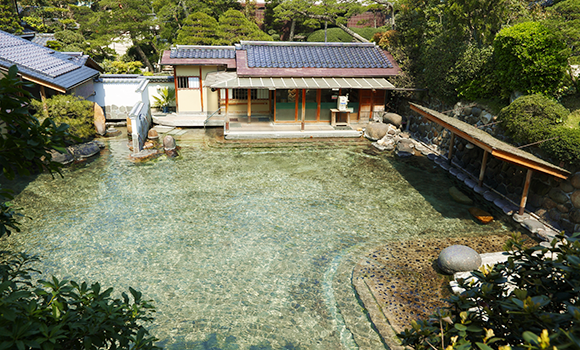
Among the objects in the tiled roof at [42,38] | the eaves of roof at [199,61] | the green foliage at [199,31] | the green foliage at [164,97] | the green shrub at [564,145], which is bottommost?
the green foliage at [164,97]

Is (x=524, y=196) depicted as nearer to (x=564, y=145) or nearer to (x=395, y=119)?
(x=564, y=145)

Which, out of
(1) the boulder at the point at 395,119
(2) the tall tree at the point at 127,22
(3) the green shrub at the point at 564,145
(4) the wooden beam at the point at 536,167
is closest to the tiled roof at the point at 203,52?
(1) the boulder at the point at 395,119

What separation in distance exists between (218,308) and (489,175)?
36.4 feet

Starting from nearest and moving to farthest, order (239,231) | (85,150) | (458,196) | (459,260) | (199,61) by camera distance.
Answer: (459,260)
(239,231)
(458,196)
(85,150)
(199,61)

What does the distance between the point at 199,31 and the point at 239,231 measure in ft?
80.4

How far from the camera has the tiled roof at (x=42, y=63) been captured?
15570 millimetres

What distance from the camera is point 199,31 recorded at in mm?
30484

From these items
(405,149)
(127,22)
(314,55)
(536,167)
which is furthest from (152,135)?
(127,22)

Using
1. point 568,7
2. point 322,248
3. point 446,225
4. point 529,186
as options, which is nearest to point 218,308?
point 322,248

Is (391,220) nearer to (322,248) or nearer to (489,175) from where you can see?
(322,248)

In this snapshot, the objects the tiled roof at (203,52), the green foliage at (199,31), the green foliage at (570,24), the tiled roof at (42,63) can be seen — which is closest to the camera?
the green foliage at (570,24)

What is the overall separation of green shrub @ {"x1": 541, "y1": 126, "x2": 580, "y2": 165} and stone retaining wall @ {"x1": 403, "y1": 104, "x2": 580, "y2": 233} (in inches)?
18.4

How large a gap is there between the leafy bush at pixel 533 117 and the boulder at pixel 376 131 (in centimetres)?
669

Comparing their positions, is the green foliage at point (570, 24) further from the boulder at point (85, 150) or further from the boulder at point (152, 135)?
the boulder at point (85, 150)
